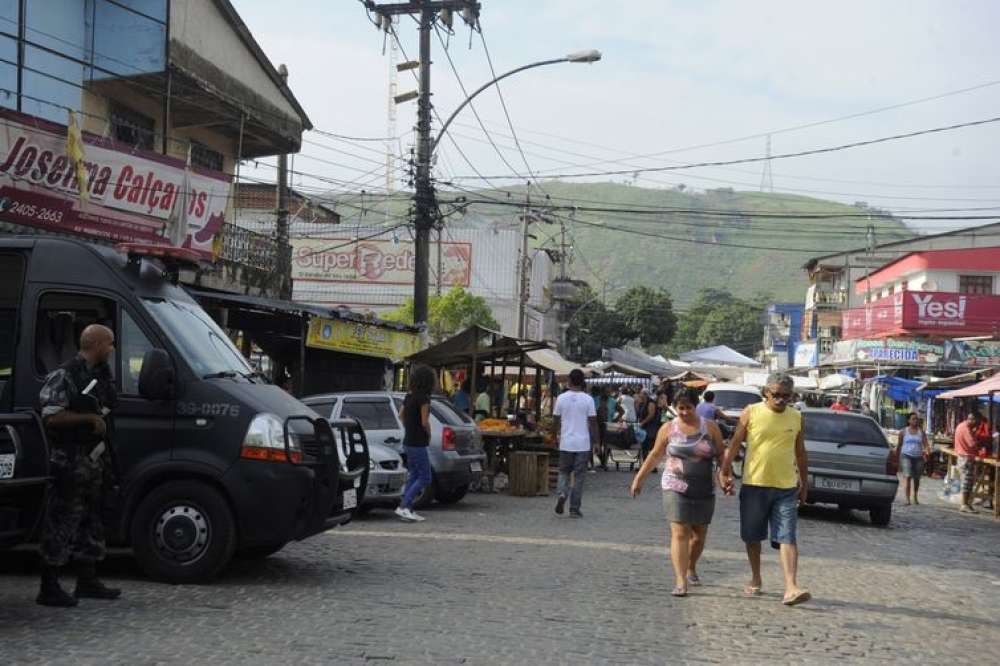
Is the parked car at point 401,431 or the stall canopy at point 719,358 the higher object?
the stall canopy at point 719,358

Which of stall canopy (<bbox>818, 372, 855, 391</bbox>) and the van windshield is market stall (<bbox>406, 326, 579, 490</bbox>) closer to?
the van windshield

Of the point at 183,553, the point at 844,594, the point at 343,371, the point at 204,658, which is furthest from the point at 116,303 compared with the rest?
the point at 343,371

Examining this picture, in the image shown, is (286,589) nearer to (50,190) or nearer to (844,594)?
(844,594)

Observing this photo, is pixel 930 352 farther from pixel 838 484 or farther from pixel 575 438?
pixel 575 438

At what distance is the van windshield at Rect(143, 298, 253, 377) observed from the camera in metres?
8.95

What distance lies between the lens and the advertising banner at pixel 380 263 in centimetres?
5784

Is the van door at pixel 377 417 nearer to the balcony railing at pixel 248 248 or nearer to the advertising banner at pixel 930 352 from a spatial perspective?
the balcony railing at pixel 248 248

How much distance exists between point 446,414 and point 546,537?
12.7 feet

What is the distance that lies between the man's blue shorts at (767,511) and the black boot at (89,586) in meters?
4.80

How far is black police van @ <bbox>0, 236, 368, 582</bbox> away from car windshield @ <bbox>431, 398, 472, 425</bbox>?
21.7ft

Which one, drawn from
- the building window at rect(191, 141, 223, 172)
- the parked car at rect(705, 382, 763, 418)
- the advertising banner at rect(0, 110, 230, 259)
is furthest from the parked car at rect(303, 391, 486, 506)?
the parked car at rect(705, 382, 763, 418)

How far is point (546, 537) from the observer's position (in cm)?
1265

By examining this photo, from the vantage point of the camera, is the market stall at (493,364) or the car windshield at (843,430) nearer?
the car windshield at (843,430)

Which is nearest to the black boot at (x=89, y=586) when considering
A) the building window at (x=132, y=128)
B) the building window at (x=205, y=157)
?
the building window at (x=132, y=128)
